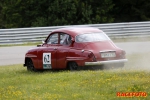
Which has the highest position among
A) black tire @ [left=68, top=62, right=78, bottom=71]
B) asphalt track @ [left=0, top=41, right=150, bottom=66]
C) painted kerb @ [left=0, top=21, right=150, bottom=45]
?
black tire @ [left=68, top=62, right=78, bottom=71]

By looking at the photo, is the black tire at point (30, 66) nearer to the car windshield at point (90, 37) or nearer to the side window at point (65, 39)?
the side window at point (65, 39)

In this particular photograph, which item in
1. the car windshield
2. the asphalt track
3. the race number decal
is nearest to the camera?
the car windshield

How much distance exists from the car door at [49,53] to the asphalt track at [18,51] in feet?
14.6

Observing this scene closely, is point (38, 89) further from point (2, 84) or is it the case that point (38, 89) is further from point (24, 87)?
point (2, 84)

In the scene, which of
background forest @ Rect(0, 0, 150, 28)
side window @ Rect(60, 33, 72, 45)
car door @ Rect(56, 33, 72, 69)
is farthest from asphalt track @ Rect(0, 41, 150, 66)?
background forest @ Rect(0, 0, 150, 28)

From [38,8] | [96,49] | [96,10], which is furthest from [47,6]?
[96,49]

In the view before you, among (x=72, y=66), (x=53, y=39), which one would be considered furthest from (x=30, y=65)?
(x=72, y=66)

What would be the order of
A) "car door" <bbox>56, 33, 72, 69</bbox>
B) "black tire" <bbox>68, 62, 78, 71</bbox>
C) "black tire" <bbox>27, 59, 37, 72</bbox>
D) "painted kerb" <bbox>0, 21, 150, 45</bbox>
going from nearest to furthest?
"black tire" <bbox>68, 62, 78, 71</bbox>, "car door" <bbox>56, 33, 72, 69</bbox>, "black tire" <bbox>27, 59, 37, 72</bbox>, "painted kerb" <bbox>0, 21, 150, 45</bbox>

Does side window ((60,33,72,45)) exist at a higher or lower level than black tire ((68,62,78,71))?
higher

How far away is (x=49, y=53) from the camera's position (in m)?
15.3

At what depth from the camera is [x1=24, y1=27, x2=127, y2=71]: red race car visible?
563 inches

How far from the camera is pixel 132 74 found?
494 inches

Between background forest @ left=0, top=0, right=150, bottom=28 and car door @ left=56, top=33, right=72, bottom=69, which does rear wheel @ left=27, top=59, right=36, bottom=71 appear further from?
background forest @ left=0, top=0, right=150, bottom=28

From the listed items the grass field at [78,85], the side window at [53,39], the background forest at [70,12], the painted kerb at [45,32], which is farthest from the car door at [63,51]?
the background forest at [70,12]
